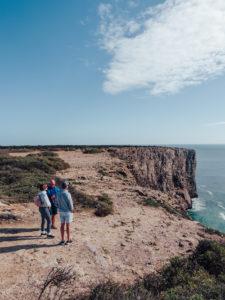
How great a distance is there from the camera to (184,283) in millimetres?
9297

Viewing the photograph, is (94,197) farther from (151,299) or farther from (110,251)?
(151,299)

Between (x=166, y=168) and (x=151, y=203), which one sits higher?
(x=151, y=203)

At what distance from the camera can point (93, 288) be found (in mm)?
8805

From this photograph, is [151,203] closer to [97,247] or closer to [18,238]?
[97,247]

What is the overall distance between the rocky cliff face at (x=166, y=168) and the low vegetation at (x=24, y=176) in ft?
34.6

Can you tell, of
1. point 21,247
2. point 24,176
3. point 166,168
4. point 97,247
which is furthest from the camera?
point 166,168

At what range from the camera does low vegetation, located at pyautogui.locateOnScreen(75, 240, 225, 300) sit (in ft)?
25.9

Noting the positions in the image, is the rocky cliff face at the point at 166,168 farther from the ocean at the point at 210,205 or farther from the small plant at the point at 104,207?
the small plant at the point at 104,207

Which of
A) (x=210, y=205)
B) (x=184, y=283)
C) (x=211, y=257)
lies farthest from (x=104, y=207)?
(x=210, y=205)

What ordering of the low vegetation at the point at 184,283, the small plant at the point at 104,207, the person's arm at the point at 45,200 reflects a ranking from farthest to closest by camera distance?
the small plant at the point at 104,207 → the person's arm at the point at 45,200 → the low vegetation at the point at 184,283

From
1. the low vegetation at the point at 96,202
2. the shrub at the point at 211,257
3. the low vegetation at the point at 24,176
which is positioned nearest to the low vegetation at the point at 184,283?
the shrub at the point at 211,257

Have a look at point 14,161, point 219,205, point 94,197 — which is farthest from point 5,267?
point 219,205

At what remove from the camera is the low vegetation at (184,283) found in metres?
7.88

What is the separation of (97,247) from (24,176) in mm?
12092
